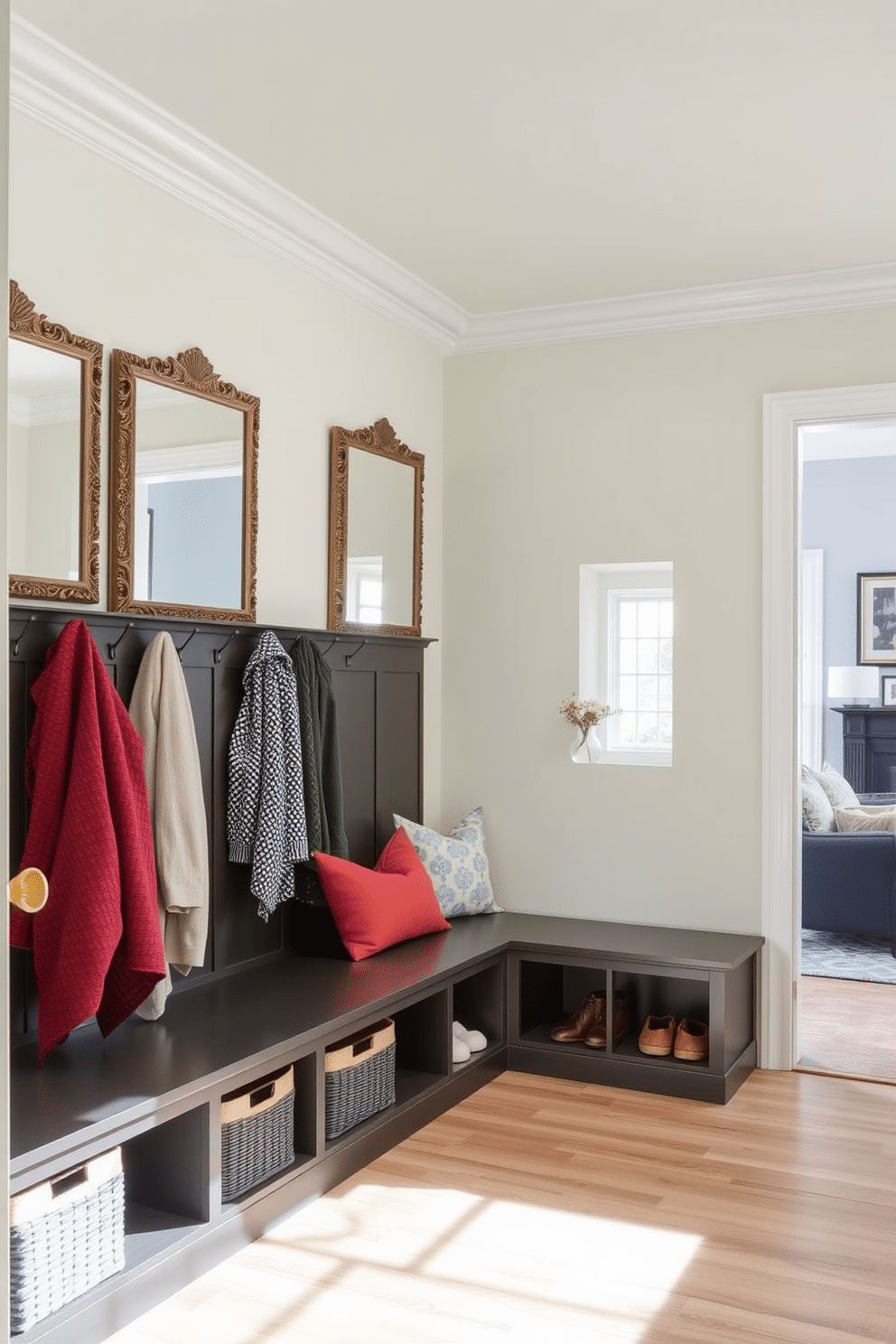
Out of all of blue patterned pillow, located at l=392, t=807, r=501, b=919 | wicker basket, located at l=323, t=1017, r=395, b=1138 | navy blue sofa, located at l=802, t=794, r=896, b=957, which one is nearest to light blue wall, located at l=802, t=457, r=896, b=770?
navy blue sofa, located at l=802, t=794, r=896, b=957

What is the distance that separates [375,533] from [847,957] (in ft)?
10.7

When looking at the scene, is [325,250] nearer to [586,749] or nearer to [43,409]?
[43,409]

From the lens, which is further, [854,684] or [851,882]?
[854,684]

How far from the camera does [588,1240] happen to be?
2.83 meters

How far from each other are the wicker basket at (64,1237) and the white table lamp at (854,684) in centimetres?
667

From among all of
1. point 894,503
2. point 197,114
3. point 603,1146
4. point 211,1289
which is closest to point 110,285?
point 197,114

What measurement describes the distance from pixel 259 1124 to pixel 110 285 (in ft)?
6.77

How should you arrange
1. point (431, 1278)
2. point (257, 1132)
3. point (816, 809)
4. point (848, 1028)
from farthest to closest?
point (816, 809) < point (848, 1028) < point (257, 1132) < point (431, 1278)

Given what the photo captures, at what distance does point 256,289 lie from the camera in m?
3.63

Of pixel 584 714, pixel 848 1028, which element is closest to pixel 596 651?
pixel 584 714

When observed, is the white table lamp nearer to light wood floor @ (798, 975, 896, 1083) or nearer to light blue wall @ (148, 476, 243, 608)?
light wood floor @ (798, 975, 896, 1083)

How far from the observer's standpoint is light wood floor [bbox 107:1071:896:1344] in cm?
245

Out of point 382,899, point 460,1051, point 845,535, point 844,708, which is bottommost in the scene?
point 460,1051

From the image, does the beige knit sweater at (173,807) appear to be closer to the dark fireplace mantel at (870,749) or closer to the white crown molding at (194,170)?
the white crown molding at (194,170)
